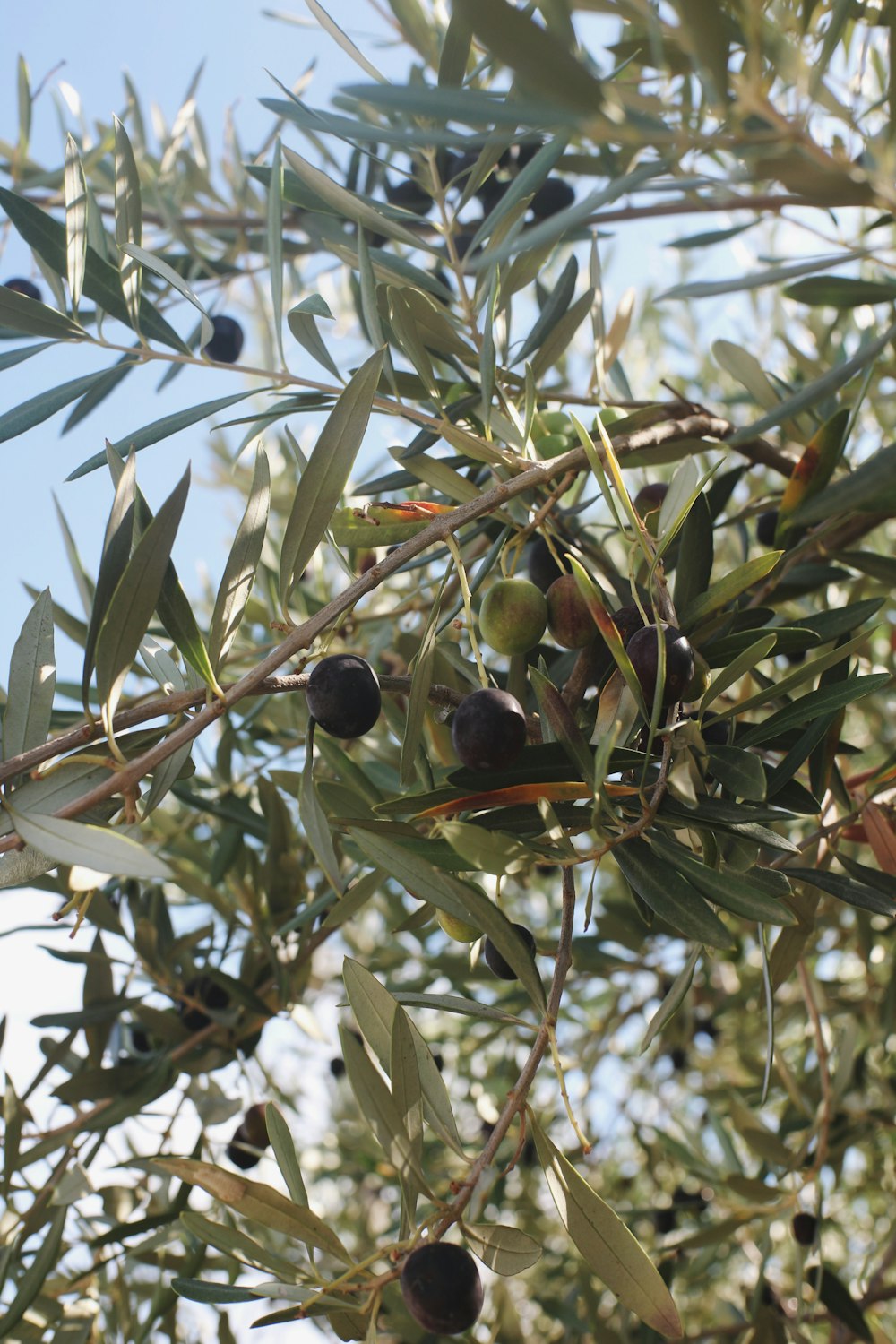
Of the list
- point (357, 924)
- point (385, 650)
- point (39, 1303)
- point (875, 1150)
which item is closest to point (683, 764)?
point (385, 650)

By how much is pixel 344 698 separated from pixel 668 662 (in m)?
0.24

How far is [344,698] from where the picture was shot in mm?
772

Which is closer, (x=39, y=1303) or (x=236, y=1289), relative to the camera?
(x=236, y=1289)

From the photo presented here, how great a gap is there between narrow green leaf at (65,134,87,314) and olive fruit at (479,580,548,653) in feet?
1.80

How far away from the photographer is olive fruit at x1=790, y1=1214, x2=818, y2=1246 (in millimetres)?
1567

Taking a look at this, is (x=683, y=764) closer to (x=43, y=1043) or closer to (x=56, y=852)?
(x=56, y=852)

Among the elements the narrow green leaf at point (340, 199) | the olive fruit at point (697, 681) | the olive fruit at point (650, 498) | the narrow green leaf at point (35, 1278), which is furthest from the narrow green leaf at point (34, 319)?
the narrow green leaf at point (35, 1278)

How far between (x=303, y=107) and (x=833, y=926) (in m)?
1.56

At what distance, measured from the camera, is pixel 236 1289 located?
2.66 ft

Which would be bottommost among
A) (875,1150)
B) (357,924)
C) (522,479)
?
(875,1150)

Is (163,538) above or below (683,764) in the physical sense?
above

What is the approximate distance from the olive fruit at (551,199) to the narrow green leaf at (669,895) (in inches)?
46.2

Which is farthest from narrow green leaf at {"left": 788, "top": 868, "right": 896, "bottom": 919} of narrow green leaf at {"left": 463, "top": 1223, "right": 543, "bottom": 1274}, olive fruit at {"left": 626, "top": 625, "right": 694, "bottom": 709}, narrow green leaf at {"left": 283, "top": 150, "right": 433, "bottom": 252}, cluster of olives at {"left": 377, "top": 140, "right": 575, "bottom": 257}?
cluster of olives at {"left": 377, "top": 140, "right": 575, "bottom": 257}

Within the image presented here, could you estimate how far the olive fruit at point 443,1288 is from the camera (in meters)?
0.72
